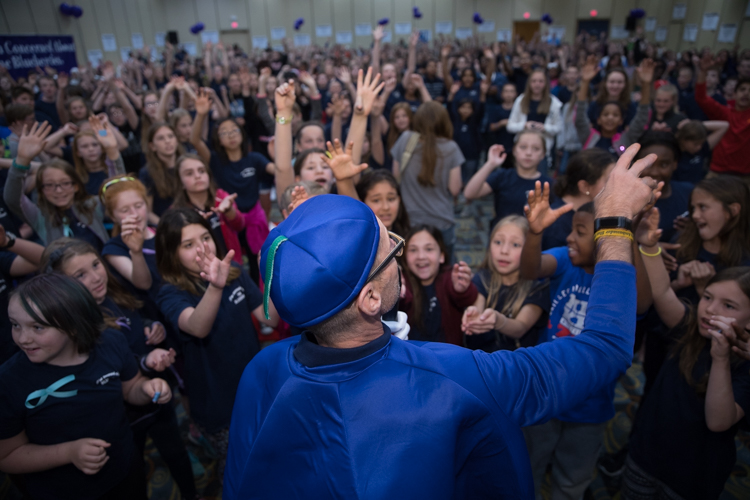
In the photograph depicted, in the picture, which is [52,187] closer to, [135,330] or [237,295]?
[135,330]

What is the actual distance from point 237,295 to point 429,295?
3.30ft

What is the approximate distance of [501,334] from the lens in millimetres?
2186

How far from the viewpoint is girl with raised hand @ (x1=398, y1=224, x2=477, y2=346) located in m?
2.17

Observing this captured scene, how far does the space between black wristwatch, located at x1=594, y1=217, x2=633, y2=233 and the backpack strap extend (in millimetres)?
2604

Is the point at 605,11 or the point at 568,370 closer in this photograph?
the point at 568,370

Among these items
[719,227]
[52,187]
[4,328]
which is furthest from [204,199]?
[719,227]

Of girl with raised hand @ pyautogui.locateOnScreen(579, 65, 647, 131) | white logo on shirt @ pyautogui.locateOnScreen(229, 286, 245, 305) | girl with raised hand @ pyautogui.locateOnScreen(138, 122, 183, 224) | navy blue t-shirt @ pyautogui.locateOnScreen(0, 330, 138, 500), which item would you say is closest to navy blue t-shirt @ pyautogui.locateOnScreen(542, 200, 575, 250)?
white logo on shirt @ pyautogui.locateOnScreen(229, 286, 245, 305)

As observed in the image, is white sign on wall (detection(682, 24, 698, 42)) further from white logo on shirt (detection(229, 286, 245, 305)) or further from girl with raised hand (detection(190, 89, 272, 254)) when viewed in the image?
white logo on shirt (detection(229, 286, 245, 305))

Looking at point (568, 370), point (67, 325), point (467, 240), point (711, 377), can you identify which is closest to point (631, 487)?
point (711, 377)

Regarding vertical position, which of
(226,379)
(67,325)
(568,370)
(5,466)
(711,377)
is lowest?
(226,379)

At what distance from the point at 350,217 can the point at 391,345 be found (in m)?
0.31

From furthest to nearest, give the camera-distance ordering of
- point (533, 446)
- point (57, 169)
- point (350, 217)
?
point (57, 169) → point (533, 446) → point (350, 217)

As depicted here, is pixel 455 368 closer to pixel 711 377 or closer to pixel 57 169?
pixel 711 377

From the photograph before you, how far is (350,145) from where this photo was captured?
223 centimetres
